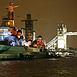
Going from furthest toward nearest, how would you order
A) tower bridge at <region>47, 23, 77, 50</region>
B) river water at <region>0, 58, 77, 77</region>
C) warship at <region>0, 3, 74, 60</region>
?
1. tower bridge at <region>47, 23, 77, 50</region>
2. warship at <region>0, 3, 74, 60</region>
3. river water at <region>0, 58, 77, 77</region>

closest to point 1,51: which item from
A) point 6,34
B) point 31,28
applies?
point 6,34

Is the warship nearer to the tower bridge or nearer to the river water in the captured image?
the river water

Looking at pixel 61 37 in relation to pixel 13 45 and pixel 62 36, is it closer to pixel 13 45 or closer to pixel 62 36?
pixel 62 36

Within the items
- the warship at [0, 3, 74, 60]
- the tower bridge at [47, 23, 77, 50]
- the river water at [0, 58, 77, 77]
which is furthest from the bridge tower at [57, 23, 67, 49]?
the river water at [0, 58, 77, 77]

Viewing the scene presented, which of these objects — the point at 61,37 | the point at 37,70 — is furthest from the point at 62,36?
the point at 37,70

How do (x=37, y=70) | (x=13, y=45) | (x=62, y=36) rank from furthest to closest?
(x=62, y=36) → (x=13, y=45) → (x=37, y=70)

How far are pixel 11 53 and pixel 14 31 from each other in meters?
19.4

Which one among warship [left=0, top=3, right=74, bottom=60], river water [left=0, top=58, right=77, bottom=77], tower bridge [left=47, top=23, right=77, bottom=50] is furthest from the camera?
tower bridge [left=47, top=23, right=77, bottom=50]

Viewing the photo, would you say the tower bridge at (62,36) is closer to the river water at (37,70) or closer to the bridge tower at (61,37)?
the bridge tower at (61,37)

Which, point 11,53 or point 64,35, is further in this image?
point 64,35

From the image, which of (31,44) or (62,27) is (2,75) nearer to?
(31,44)

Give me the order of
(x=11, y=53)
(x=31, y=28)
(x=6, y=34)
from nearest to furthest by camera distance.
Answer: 1. (x=11, y=53)
2. (x=6, y=34)
3. (x=31, y=28)

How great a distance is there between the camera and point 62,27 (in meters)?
172

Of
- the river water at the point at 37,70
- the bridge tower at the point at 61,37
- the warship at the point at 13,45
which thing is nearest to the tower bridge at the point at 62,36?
the bridge tower at the point at 61,37
